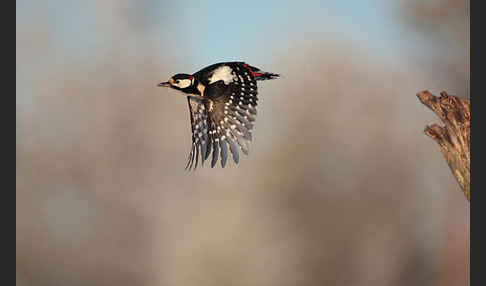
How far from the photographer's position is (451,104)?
2943 millimetres

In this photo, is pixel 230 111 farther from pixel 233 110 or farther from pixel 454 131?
pixel 454 131

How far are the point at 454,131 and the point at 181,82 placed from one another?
5.24 feet

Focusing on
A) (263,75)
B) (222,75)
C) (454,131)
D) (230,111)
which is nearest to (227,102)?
(230,111)

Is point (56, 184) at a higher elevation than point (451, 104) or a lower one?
lower

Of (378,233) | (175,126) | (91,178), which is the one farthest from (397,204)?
(91,178)

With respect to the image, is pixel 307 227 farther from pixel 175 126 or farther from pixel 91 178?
pixel 91 178

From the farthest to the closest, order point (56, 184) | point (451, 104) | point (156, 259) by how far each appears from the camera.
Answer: point (156, 259) < point (56, 184) < point (451, 104)

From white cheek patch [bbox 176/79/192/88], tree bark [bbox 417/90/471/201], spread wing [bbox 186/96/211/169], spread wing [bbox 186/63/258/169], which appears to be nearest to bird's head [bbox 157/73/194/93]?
white cheek patch [bbox 176/79/192/88]

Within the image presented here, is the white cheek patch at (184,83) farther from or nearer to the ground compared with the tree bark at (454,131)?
farther from the ground

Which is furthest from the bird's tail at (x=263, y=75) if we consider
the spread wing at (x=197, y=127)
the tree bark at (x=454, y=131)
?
the tree bark at (x=454, y=131)

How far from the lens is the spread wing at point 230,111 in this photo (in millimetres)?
3148

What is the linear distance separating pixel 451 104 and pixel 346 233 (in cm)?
549

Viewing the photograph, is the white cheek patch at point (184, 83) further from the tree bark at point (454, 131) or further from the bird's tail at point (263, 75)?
the tree bark at point (454, 131)

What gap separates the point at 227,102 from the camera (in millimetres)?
3180
